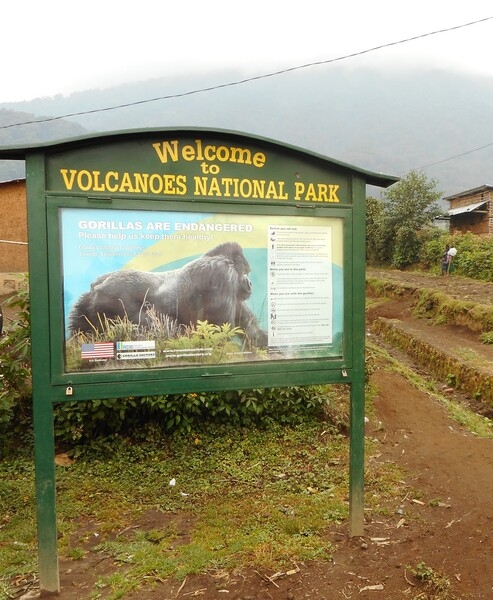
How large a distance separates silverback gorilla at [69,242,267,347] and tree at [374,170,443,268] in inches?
1079

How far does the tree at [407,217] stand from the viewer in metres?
28.9

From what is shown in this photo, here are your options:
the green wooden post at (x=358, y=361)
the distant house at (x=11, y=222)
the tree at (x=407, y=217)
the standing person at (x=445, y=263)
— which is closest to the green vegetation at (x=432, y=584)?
the green wooden post at (x=358, y=361)

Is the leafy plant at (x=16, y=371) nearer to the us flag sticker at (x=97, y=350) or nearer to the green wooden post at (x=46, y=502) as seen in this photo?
the green wooden post at (x=46, y=502)

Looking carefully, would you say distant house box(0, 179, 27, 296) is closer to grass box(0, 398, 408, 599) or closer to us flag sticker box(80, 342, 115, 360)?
grass box(0, 398, 408, 599)

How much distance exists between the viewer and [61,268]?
8.97ft

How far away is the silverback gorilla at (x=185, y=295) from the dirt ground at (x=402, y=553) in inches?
54.7

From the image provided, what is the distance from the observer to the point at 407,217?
29938 mm

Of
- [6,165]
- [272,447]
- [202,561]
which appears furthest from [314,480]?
[6,165]

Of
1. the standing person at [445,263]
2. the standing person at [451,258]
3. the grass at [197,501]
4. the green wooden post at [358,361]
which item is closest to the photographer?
the grass at [197,501]

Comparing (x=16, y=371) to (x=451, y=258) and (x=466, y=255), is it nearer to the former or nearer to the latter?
(x=466, y=255)

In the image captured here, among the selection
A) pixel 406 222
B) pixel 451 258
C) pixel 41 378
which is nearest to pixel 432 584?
pixel 41 378

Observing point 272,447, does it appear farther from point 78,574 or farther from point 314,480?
point 78,574

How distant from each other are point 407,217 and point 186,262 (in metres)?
29.2

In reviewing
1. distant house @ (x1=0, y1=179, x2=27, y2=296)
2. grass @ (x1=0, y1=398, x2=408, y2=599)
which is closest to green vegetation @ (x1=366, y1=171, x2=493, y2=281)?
distant house @ (x1=0, y1=179, x2=27, y2=296)
